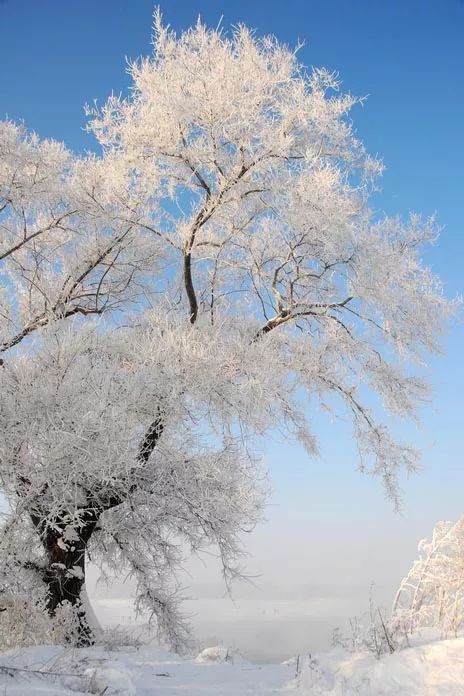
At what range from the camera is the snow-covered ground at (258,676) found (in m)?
5.43

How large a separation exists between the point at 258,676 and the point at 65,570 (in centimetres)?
533

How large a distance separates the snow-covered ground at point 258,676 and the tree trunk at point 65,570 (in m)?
3.83

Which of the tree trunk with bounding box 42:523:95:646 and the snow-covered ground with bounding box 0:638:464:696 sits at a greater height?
the tree trunk with bounding box 42:523:95:646

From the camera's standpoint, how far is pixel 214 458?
10109mm

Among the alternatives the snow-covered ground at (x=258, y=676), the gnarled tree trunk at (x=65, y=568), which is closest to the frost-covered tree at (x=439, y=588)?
the snow-covered ground at (x=258, y=676)

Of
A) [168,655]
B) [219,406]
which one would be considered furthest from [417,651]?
[219,406]

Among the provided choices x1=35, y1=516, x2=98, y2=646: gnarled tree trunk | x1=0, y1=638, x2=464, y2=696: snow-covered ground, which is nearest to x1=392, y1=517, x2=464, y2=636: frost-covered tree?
x1=0, y1=638, x2=464, y2=696: snow-covered ground

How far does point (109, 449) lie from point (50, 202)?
664 centimetres

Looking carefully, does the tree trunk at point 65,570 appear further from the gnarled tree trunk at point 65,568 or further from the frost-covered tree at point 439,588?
the frost-covered tree at point 439,588

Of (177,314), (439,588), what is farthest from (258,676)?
(177,314)

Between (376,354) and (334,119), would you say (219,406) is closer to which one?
(376,354)

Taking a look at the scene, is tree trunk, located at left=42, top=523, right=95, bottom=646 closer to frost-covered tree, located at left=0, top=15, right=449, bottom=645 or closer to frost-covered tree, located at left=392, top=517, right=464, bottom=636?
frost-covered tree, located at left=0, top=15, right=449, bottom=645

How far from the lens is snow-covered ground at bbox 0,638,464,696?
5.43m

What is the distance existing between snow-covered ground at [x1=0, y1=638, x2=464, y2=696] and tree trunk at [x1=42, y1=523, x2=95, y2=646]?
3.83m
